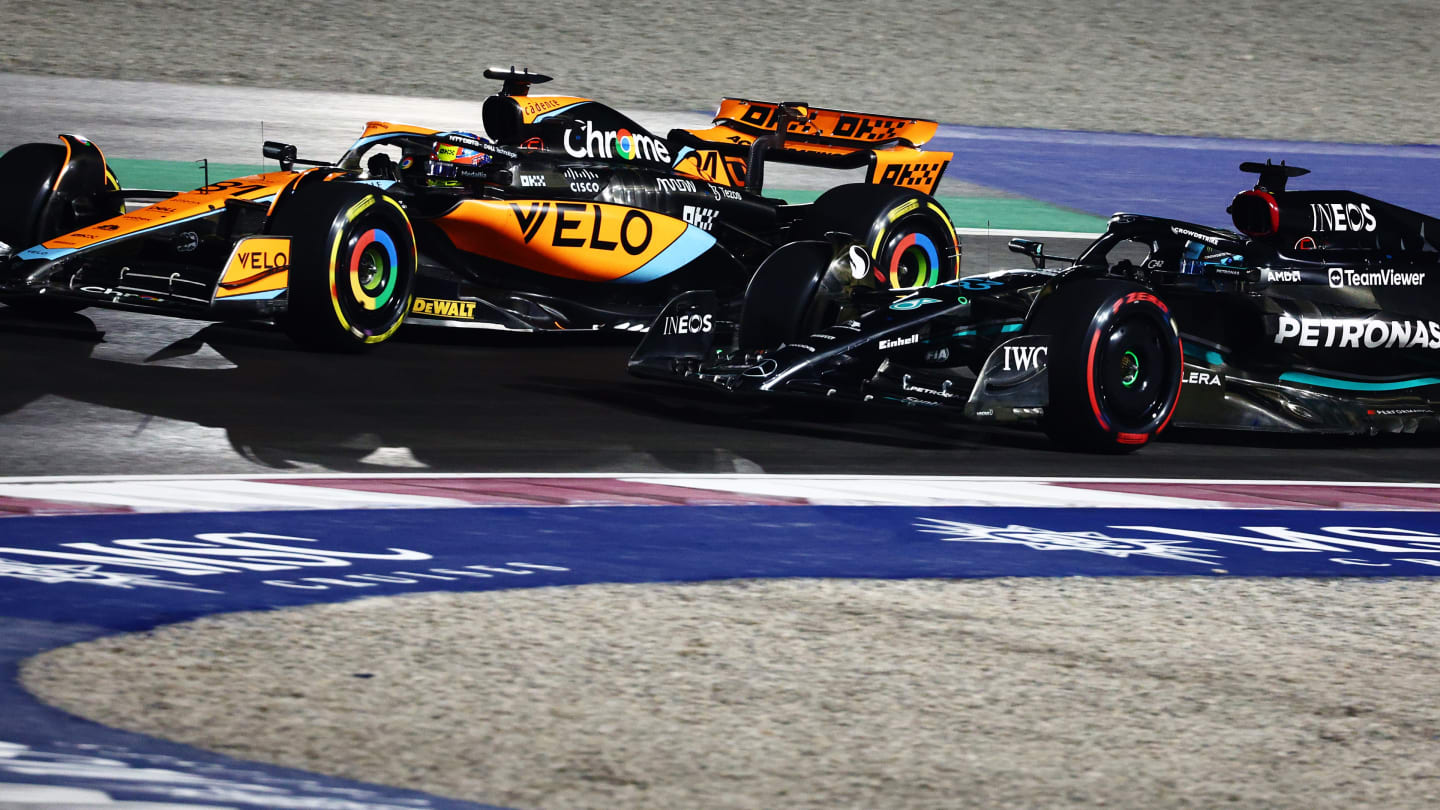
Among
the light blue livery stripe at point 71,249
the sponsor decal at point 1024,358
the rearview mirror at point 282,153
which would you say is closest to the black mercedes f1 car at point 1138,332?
the sponsor decal at point 1024,358

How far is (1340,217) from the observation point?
28.4ft

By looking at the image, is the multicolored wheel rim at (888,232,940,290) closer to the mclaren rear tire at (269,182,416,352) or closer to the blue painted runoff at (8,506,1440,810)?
the mclaren rear tire at (269,182,416,352)

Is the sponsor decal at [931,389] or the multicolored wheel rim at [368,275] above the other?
the multicolored wheel rim at [368,275]

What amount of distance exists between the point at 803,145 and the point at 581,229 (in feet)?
8.03

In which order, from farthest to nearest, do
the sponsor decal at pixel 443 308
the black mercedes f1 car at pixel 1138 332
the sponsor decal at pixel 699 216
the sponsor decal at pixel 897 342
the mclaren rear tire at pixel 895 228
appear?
the sponsor decal at pixel 699 216, the mclaren rear tire at pixel 895 228, the sponsor decal at pixel 443 308, the sponsor decal at pixel 897 342, the black mercedes f1 car at pixel 1138 332

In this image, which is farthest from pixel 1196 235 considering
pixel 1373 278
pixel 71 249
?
pixel 71 249

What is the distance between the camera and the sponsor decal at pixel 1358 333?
829 centimetres

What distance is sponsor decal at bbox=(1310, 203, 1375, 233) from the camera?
8594mm

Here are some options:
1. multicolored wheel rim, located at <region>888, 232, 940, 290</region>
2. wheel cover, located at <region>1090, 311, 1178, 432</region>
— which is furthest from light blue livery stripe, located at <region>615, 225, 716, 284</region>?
wheel cover, located at <region>1090, 311, 1178, 432</region>

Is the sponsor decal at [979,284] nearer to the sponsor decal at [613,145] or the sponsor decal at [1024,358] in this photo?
the sponsor decal at [1024,358]

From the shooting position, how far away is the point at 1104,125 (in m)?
23.6

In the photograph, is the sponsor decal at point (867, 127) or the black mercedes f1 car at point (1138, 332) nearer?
the black mercedes f1 car at point (1138, 332)

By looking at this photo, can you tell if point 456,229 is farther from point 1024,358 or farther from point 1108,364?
point 1108,364

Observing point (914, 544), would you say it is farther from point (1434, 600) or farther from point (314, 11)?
point (314, 11)
